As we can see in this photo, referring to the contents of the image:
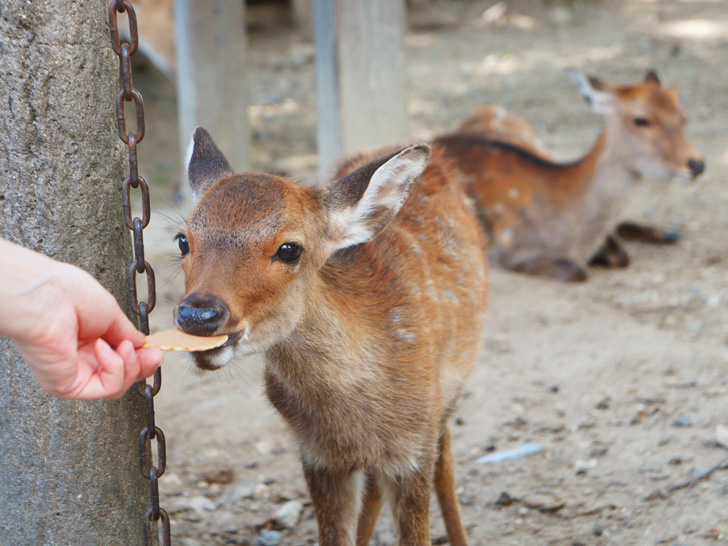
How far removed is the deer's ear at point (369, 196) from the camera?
3102mm

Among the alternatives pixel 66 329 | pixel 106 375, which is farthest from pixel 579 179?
pixel 66 329

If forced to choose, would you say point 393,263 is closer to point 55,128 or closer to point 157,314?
point 55,128

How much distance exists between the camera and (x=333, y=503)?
3338 mm

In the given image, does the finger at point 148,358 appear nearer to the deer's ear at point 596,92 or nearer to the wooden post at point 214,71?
the wooden post at point 214,71

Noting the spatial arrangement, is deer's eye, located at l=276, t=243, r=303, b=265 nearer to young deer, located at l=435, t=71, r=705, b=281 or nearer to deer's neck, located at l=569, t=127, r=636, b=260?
young deer, located at l=435, t=71, r=705, b=281

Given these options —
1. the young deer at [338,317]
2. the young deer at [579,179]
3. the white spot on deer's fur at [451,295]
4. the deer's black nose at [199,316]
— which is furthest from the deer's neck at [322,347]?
the young deer at [579,179]

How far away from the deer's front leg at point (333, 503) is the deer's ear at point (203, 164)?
109cm

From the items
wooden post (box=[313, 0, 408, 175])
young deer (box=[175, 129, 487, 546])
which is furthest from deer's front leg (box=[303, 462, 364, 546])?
wooden post (box=[313, 0, 408, 175])

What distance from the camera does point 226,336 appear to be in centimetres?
257

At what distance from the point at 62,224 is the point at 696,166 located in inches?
221

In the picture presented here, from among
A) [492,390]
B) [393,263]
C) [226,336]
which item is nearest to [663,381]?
[492,390]

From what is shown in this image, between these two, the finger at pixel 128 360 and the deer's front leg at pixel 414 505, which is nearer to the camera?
the finger at pixel 128 360

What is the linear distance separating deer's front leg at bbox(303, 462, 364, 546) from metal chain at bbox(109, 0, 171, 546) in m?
0.67

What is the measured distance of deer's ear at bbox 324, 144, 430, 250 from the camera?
3102mm
